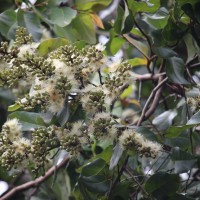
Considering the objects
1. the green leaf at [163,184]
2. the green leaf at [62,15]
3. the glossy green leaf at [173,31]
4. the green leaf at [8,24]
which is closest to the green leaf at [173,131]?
the green leaf at [163,184]

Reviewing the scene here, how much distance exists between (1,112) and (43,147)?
905 millimetres

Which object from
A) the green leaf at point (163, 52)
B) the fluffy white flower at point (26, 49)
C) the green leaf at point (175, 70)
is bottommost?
the green leaf at point (175, 70)

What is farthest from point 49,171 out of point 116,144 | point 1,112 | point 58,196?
point 116,144

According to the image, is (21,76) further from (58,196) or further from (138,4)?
(58,196)

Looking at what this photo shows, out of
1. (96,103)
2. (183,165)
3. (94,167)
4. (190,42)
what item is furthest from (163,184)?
(190,42)

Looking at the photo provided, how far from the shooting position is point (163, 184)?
1.32 m

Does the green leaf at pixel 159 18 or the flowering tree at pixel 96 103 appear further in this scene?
the green leaf at pixel 159 18

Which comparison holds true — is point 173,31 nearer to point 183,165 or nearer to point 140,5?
point 140,5

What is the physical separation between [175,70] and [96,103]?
1.02ft

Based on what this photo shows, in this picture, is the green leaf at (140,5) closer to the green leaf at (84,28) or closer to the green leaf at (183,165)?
the green leaf at (84,28)

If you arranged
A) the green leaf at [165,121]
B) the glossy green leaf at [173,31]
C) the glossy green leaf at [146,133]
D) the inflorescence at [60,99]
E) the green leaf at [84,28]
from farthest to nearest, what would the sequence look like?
the green leaf at [84,28], the green leaf at [165,121], the glossy green leaf at [173,31], the glossy green leaf at [146,133], the inflorescence at [60,99]

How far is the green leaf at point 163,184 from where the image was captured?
1.31 m

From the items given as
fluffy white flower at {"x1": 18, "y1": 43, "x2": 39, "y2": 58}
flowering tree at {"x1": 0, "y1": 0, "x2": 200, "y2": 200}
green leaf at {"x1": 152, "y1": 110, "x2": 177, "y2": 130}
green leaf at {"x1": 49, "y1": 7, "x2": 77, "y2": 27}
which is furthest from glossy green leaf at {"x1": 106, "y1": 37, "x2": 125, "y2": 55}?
fluffy white flower at {"x1": 18, "y1": 43, "x2": 39, "y2": 58}

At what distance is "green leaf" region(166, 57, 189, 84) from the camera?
1.41 m
